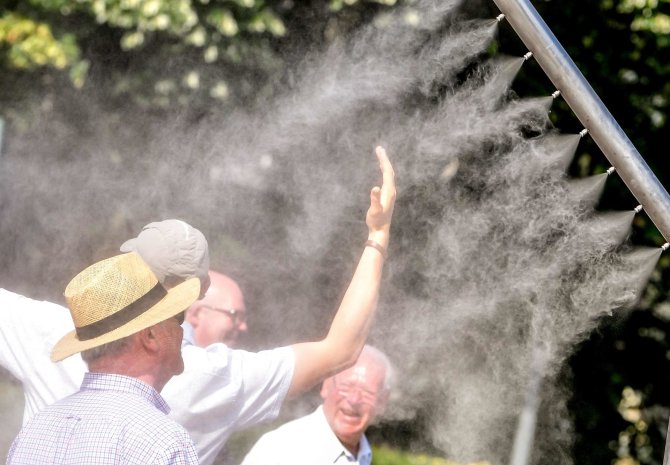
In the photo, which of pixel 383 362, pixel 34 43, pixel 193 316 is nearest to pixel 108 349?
pixel 193 316

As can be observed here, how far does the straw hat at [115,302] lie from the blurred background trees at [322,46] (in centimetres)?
319

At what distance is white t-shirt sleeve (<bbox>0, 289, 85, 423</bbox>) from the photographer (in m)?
3.13

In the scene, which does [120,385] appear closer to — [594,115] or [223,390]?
[223,390]

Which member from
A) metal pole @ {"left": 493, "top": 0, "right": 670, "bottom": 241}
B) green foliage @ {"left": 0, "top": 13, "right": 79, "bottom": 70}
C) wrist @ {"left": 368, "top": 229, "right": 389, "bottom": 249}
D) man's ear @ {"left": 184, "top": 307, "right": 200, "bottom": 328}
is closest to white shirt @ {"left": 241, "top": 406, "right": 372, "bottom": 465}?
man's ear @ {"left": 184, "top": 307, "right": 200, "bottom": 328}

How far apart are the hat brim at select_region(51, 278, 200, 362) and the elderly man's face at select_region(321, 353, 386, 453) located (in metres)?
1.61

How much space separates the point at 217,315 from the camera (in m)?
3.86

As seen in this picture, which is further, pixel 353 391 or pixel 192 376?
pixel 353 391

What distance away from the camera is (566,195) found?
4.26 m

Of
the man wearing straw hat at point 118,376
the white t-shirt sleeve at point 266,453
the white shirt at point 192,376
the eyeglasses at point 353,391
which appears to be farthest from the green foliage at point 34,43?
the man wearing straw hat at point 118,376

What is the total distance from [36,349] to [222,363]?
54 cm

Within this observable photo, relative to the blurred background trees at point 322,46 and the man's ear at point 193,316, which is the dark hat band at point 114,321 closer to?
the man's ear at point 193,316

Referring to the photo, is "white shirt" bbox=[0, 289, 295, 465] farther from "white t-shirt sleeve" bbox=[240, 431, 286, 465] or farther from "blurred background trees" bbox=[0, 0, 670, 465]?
"blurred background trees" bbox=[0, 0, 670, 465]

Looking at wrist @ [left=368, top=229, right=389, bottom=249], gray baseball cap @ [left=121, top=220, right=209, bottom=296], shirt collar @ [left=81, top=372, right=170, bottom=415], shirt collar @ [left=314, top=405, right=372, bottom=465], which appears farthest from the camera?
shirt collar @ [left=314, top=405, right=372, bottom=465]

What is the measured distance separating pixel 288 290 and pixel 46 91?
2.27 meters
